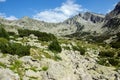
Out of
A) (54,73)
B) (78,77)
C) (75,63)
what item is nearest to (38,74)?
(54,73)

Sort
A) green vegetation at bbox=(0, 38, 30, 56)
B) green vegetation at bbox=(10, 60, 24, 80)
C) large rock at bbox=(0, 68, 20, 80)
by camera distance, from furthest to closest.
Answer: green vegetation at bbox=(0, 38, 30, 56), green vegetation at bbox=(10, 60, 24, 80), large rock at bbox=(0, 68, 20, 80)

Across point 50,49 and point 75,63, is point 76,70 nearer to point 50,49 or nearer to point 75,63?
point 75,63

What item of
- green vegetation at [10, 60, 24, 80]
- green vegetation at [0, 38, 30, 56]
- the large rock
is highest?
green vegetation at [0, 38, 30, 56]

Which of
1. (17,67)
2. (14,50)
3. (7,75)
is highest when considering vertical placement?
(14,50)

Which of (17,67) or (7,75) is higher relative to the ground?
(17,67)

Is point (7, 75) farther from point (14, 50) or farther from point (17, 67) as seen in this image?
point (14, 50)

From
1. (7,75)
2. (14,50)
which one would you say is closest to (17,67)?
(7,75)

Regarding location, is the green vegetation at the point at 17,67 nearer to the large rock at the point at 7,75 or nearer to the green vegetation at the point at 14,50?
the large rock at the point at 7,75

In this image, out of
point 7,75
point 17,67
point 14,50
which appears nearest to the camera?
point 7,75

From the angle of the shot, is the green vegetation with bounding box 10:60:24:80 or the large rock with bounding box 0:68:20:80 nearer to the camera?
the large rock with bounding box 0:68:20:80

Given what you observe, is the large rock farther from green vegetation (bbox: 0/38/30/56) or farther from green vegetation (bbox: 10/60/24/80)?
green vegetation (bbox: 0/38/30/56)

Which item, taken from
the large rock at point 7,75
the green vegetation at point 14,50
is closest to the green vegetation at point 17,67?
the large rock at point 7,75

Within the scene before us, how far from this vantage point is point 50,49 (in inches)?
1256

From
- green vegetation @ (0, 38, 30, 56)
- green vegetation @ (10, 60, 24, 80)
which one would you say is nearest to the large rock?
green vegetation @ (10, 60, 24, 80)
